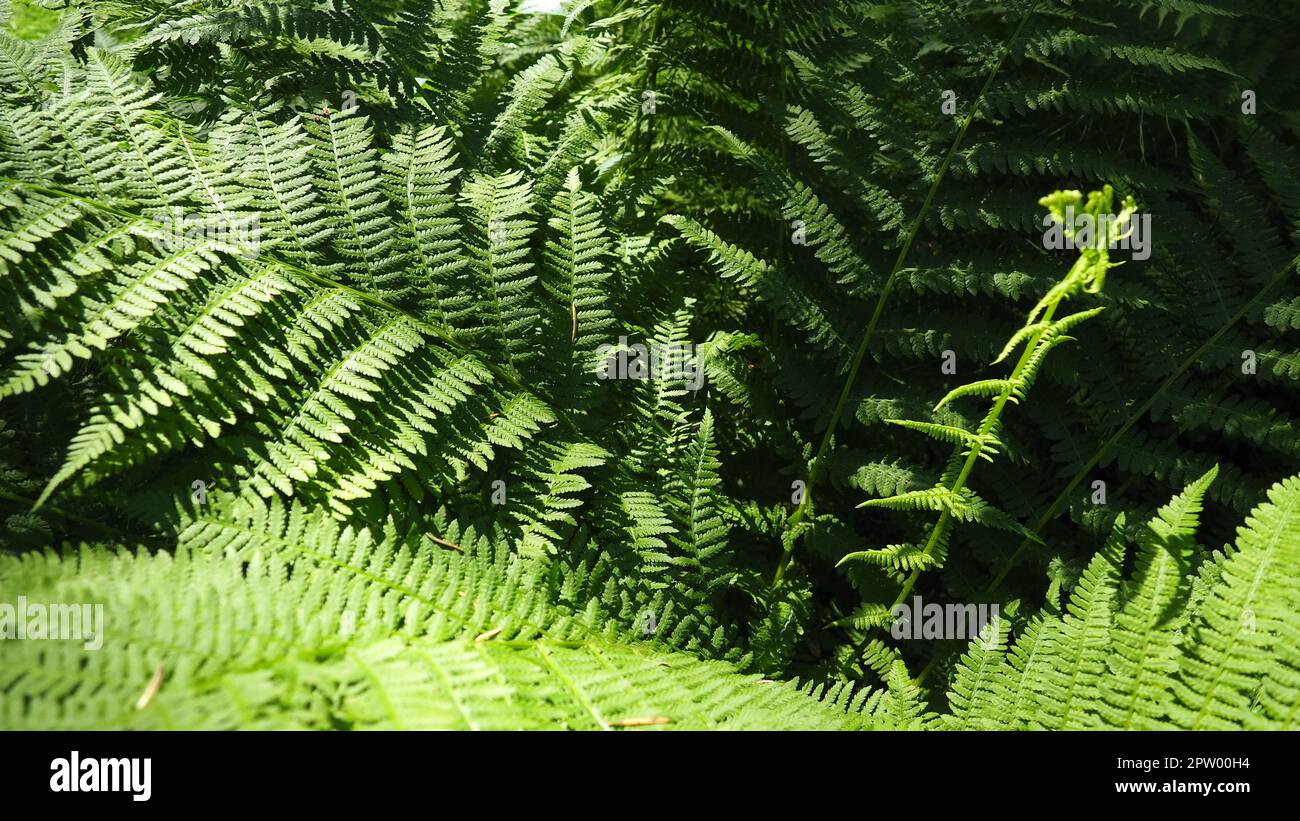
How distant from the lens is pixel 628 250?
227cm

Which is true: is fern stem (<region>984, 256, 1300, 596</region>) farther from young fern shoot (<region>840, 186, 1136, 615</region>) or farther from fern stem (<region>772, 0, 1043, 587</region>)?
fern stem (<region>772, 0, 1043, 587</region>)

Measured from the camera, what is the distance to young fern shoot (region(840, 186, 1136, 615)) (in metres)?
1.25

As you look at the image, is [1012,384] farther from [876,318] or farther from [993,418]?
[876,318]

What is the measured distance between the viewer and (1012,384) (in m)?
1.42

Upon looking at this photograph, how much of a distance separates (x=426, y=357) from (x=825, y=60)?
144 centimetres

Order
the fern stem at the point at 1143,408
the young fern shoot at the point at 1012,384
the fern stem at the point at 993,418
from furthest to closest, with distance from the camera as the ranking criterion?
the fern stem at the point at 1143,408 < the fern stem at the point at 993,418 < the young fern shoot at the point at 1012,384

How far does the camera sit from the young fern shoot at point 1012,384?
125 centimetres

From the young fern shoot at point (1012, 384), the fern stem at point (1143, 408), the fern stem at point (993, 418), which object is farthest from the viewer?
the fern stem at point (1143, 408)

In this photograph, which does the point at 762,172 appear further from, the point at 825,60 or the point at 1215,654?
the point at 1215,654

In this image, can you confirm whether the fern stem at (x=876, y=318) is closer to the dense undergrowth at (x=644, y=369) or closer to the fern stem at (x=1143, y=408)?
the dense undergrowth at (x=644, y=369)

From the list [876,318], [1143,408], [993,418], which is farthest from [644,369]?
[1143,408]

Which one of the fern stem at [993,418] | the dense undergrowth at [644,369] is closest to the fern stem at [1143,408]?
the dense undergrowth at [644,369]

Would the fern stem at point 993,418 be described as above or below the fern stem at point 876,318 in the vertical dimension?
below

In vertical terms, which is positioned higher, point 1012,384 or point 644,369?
point 644,369
